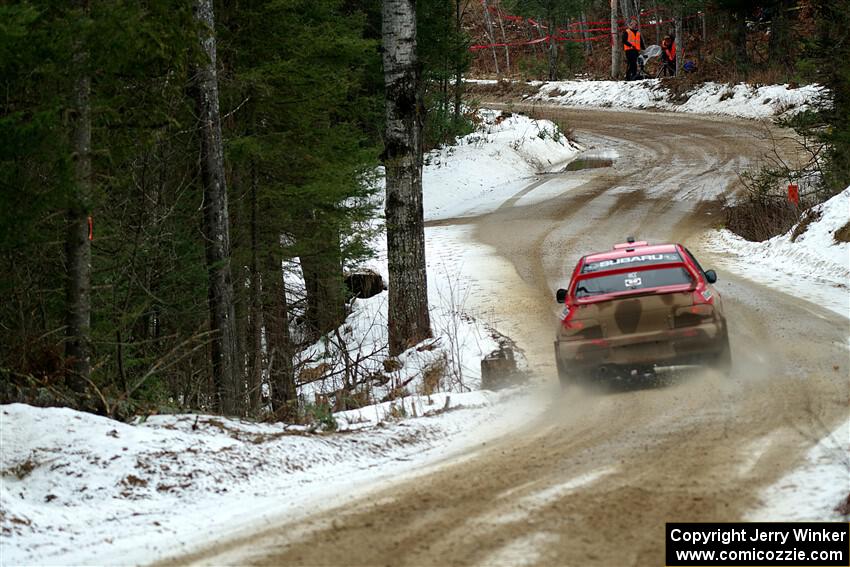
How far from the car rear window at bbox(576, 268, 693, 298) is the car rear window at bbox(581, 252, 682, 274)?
0.17 metres

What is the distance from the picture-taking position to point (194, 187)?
56.1 feet

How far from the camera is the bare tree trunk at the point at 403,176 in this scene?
49.1 ft

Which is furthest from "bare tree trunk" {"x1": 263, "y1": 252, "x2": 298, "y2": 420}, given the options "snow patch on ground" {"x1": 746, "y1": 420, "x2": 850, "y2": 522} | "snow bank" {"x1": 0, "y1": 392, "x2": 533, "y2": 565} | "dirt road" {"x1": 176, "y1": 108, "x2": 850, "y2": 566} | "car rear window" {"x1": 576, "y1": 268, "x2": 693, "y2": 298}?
"snow patch on ground" {"x1": 746, "y1": 420, "x2": 850, "y2": 522}

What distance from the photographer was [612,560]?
5969 millimetres

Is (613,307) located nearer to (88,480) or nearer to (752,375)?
(752,375)

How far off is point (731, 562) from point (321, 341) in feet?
48.7

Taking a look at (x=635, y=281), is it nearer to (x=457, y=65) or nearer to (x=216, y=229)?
(x=216, y=229)

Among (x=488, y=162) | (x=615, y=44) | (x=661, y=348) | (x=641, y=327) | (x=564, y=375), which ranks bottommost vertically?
(x=564, y=375)

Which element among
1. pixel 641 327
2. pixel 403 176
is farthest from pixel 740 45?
pixel 641 327

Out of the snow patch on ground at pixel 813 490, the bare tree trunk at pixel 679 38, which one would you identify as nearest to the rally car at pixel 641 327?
the snow patch on ground at pixel 813 490

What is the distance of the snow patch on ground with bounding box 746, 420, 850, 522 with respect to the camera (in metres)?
6.54

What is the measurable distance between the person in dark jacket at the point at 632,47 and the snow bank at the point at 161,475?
1689 inches

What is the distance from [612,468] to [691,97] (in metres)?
41.9

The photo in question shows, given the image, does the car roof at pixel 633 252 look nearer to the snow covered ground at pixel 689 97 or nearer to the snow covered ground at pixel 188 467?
the snow covered ground at pixel 188 467
